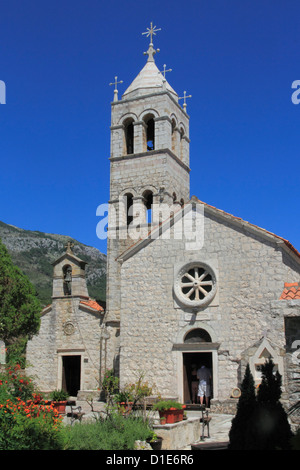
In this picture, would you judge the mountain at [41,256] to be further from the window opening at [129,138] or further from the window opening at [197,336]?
the window opening at [197,336]

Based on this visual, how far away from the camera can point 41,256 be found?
104 meters

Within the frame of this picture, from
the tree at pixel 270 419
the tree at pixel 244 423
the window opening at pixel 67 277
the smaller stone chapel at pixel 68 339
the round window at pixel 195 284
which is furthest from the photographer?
the window opening at pixel 67 277

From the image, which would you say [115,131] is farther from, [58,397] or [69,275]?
[58,397]

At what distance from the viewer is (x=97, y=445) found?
8703mm

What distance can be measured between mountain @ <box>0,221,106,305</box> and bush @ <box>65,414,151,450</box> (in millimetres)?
Result: 64692

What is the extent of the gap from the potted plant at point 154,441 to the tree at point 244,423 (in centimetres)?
323

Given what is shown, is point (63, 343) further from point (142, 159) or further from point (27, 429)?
point (27, 429)

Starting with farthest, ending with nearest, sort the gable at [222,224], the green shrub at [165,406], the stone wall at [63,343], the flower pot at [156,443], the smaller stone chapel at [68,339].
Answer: the smaller stone chapel at [68,339], the stone wall at [63,343], the gable at [222,224], the green shrub at [165,406], the flower pot at [156,443]

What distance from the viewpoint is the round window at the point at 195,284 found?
58.8 feet

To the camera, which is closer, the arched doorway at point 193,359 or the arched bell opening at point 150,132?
the arched doorway at point 193,359

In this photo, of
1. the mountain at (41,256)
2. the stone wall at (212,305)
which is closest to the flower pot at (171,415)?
the stone wall at (212,305)

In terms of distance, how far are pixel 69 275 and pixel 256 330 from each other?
11.0m

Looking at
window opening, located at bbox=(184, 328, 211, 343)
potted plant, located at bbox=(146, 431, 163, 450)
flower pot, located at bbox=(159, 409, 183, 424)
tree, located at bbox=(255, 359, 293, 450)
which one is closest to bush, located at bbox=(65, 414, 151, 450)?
potted plant, located at bbox=(146, 431, 163, 450)
